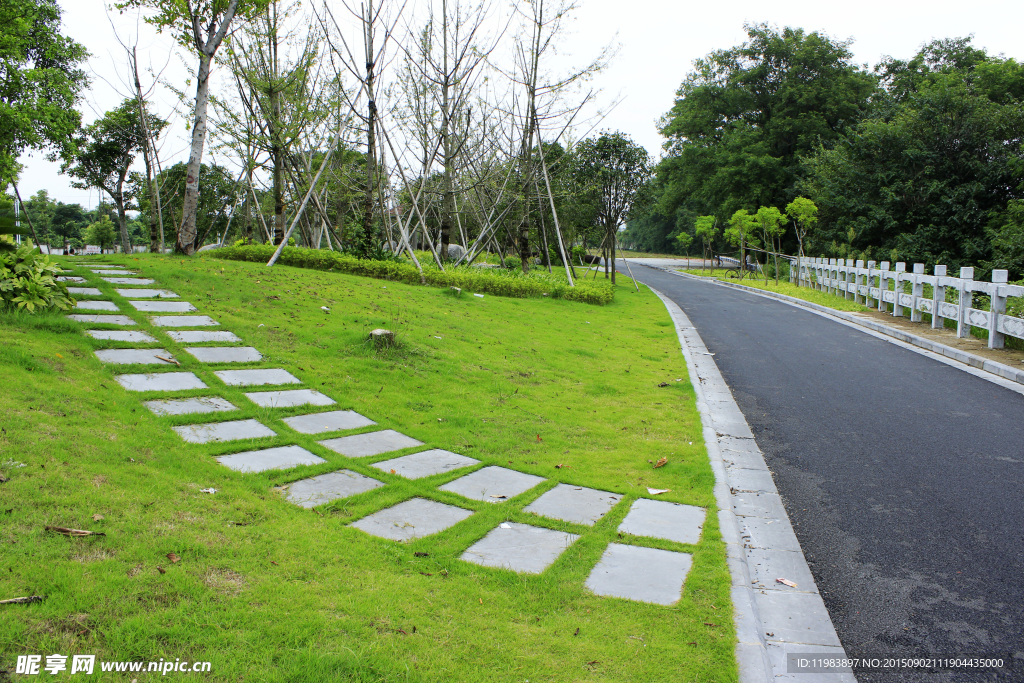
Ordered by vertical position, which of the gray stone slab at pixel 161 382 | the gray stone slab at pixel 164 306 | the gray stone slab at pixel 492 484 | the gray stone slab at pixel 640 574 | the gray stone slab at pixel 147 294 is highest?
the gray stone slab at pixel 147 294

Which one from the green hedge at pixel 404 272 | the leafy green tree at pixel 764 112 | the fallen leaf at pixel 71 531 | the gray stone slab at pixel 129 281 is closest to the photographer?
the fallen leaf at pixel 71 531

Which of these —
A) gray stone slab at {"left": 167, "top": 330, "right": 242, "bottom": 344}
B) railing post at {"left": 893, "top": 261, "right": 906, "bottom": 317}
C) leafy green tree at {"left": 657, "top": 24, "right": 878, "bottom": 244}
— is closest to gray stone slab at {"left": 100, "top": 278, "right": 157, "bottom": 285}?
gray stone slab at {"left": 167, "top": 330, "right": 242, "bottom": 344}

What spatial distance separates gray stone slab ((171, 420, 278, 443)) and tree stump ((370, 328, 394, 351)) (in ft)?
7.59

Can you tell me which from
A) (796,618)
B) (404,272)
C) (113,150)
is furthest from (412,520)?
(113,150)

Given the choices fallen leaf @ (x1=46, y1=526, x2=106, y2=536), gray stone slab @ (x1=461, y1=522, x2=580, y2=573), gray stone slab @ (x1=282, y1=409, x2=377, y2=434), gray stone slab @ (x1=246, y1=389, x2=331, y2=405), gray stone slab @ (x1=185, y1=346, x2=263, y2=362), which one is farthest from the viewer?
gray stone slab @ (x1=185, y1=346, x2=263, y2=362)

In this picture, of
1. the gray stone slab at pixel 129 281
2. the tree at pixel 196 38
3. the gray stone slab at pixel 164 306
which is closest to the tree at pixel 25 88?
the tree at pixel 196 38

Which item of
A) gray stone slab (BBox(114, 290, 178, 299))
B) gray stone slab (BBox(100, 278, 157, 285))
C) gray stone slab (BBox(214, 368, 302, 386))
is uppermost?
gray stone slab (BBox(100, 278, 157, 285))

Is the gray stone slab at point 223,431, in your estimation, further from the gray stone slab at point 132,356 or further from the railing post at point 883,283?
the railing post at point 883,283

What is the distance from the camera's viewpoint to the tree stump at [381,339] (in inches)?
265

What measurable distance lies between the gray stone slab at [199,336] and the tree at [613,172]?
1698cm

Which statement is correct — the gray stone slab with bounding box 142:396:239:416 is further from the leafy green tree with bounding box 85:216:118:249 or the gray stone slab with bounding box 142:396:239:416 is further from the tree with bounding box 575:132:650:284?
the leafy green tree with bounding box 85:216:118:249

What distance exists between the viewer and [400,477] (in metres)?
3.86

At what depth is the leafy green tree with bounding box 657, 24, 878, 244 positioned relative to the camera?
38.4 meters

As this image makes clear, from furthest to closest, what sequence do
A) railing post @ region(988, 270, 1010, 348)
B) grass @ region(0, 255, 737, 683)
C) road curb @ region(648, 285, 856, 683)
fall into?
railing post @ region(988, 270, 1010, 348), road curb @ region(648, 285, 856, 683), grass @ region(0, 255, 737, 683)
